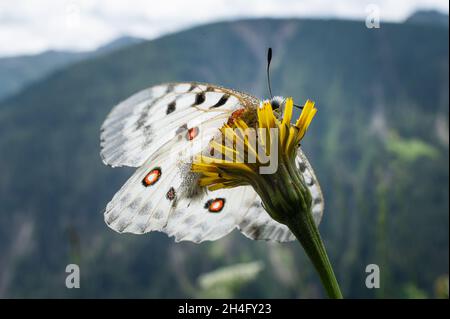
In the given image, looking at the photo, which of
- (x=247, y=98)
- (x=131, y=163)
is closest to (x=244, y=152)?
(x=247, y=98)

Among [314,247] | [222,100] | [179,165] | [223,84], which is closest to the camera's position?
[314,247]

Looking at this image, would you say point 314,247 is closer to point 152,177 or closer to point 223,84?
point 152,177

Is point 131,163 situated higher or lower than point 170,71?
lower

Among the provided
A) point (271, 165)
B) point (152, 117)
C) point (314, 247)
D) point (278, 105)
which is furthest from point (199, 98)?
point (314, 247)

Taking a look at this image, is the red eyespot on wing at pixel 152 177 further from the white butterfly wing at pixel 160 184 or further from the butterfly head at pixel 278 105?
the butterfly head at pixel 278 105
